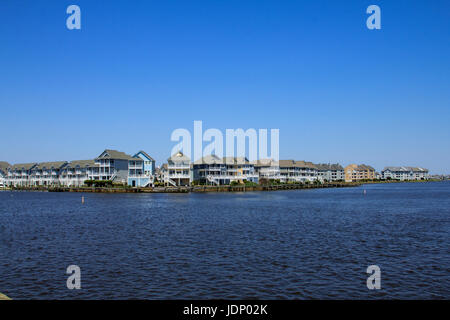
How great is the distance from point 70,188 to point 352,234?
107 meters

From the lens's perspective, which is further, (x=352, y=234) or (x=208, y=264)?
(x=352, y=234)

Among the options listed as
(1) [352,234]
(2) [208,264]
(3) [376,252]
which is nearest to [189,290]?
(2) [208,264]

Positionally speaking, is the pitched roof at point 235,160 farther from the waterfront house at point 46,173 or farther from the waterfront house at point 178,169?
the waterfront house at point 46,173

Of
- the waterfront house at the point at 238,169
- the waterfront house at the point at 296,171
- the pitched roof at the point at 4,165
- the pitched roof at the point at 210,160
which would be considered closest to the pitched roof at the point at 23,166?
the pitched roof at the point at 4,165

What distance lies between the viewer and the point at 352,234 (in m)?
29.4

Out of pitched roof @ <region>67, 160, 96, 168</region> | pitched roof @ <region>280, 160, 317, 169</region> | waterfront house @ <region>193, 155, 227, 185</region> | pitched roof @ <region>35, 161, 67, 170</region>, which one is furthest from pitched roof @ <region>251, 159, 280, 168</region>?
pitched roof @ <region>35, 161, 67, 170</region>

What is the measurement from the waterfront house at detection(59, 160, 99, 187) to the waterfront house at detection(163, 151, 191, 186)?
25255mm

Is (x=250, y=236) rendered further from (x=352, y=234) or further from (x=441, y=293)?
(x=441, y=293)

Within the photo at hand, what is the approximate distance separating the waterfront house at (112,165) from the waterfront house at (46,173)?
2877 cm

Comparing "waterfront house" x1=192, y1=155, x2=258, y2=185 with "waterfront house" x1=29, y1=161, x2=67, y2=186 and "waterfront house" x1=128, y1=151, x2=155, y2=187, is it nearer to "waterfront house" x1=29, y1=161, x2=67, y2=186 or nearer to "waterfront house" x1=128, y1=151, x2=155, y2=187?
"waterfront house" x1=128, y1=151, x2=155, y2=187

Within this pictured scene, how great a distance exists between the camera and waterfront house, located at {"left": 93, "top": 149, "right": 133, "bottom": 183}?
11247 cm
